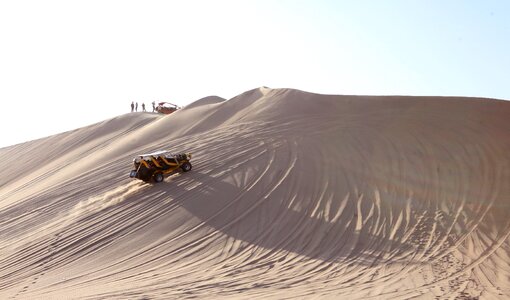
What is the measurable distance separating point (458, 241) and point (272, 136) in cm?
896

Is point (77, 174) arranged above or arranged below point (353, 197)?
above

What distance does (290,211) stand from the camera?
16219mm

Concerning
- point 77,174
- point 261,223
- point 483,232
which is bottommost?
point 483,232

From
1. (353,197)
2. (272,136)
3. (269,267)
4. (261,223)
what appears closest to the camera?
(269,267)

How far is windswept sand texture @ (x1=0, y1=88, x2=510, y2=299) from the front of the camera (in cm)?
1240

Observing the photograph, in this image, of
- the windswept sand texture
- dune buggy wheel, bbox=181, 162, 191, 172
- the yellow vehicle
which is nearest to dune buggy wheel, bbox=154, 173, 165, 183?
the yellow vehicle

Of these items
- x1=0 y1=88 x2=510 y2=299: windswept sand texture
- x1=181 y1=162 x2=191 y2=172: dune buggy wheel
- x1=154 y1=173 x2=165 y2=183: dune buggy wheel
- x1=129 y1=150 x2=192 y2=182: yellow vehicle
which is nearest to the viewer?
x1=0 y1=88 x2=510 y2=299: windswept sand texture

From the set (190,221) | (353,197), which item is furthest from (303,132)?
(190,221)

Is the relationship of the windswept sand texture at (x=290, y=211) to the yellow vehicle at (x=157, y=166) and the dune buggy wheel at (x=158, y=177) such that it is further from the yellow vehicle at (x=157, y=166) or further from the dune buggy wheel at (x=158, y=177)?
the yellow vehicle at (x=157, y=166)

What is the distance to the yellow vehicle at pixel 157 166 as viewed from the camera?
61.8 ft

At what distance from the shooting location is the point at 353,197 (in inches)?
661

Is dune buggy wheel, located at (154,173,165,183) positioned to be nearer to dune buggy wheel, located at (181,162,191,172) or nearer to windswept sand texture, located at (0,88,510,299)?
windswept sand texture, located at (0,88,510,299)

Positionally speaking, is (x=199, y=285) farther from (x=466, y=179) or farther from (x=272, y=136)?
(x=272, y=136)

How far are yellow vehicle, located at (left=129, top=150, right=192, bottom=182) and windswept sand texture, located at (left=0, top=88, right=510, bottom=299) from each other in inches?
11.6
